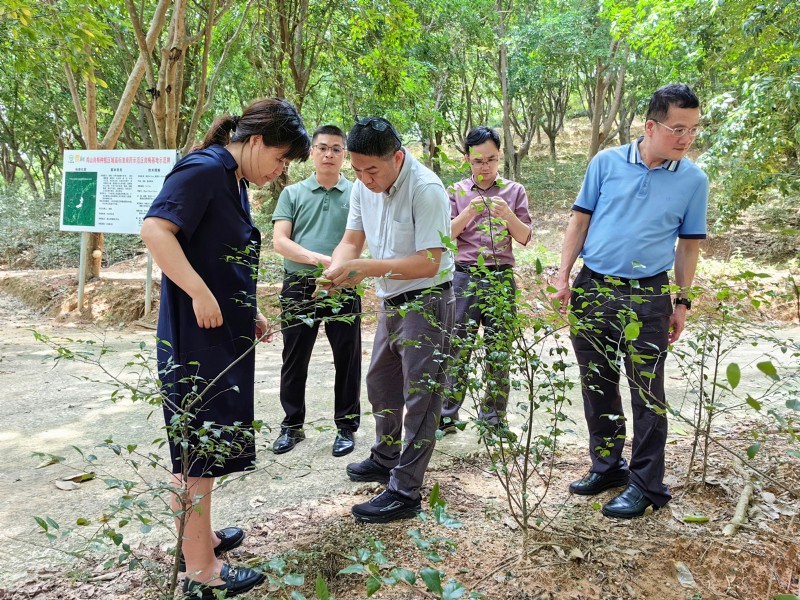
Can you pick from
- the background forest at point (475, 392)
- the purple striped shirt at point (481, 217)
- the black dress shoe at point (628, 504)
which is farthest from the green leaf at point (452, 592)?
the purple striped shirt at point (481, 217)

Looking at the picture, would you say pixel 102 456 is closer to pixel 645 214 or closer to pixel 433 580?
pixel 433 580

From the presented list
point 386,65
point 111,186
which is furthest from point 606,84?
point 111,186

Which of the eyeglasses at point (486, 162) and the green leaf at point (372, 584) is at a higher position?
the eyeglasses at point (486, 162)

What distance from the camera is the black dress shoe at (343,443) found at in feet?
10.5

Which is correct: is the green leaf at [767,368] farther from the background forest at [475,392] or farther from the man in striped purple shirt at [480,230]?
the man in striped purple shirt at [480,230]

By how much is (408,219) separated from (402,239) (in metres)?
0.09

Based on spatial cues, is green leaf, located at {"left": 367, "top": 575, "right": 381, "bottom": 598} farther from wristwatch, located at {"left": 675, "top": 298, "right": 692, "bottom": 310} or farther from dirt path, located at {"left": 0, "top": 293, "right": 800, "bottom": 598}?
wristwatch, located at {"left": 675, "top": 298, "right": 692, "bottom": 310}

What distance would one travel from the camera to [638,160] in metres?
2.49

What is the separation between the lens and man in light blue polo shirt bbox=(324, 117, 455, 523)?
2.21m

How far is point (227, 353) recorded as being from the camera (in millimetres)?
1951

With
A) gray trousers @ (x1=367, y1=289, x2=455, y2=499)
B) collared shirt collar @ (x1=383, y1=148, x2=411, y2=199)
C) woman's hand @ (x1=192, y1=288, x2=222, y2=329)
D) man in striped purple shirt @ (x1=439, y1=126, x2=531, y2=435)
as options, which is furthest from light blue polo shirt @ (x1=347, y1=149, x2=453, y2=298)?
woman's hand @ (x1=192, y1=288, x2=222, y2=329)

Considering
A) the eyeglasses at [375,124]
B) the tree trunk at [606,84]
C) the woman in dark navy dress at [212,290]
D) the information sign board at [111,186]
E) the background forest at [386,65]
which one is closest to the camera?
the woman in dark navy dress at [212,290]

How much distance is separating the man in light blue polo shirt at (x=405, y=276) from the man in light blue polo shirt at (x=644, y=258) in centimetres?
64

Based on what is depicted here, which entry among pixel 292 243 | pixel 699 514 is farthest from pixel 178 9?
pixel 699 514
